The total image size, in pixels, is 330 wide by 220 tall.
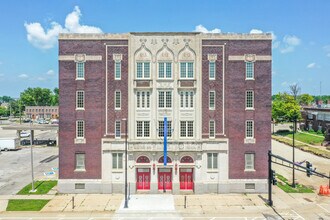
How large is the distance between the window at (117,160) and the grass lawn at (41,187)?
9.44 meters

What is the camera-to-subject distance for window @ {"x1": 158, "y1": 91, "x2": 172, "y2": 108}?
120 feet

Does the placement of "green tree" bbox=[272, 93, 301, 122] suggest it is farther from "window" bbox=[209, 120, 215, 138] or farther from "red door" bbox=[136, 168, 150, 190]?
"red door" bbox=[136, 168, 150, 190]

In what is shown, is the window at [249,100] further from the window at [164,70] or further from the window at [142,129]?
the window at [142,129]

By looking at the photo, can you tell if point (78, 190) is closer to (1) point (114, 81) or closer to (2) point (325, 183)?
(1) point (114, 81)

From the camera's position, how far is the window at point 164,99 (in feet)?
120

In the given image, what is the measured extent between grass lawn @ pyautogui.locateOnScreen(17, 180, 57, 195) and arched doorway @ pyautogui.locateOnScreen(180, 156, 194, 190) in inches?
692

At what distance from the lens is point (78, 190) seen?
120ft

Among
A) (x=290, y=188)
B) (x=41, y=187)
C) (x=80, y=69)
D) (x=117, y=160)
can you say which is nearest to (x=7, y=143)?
(x=41, y=187)

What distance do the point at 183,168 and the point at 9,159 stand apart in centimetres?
4166

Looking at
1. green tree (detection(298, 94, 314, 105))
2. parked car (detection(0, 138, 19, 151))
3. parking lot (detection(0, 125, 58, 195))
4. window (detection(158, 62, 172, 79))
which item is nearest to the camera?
window (detection(158, 62, 172, 79))

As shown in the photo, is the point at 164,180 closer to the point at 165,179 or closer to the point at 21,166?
the point at 165,179

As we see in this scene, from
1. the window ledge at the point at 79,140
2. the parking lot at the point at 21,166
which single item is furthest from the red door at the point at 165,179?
the parking lot at the point at 21,166

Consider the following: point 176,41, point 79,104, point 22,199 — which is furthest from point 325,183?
point 22,199

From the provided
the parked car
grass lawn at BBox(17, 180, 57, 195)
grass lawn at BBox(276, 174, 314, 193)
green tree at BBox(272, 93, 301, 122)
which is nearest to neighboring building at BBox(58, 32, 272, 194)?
grass lawn at BBox(17, 180, 57, 195)
